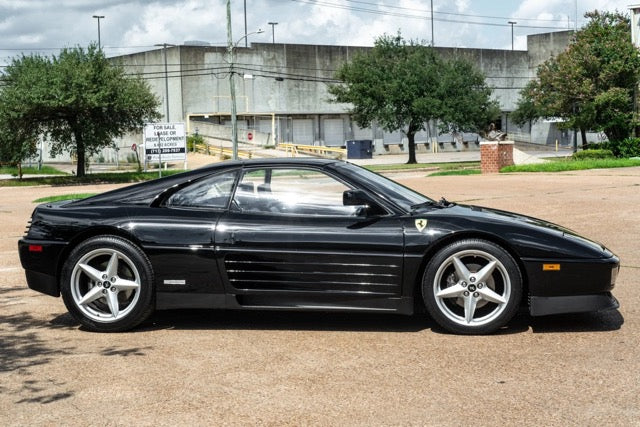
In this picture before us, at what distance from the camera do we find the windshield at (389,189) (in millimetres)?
6469

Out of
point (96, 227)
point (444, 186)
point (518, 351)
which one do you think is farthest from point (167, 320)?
point (444, 186)

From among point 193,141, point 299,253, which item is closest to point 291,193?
point 299,253

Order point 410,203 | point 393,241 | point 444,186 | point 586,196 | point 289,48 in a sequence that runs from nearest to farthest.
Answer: point 393,241, point 410,203, point 586,196, point 444,186, point 289,48

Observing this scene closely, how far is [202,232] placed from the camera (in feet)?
20.9

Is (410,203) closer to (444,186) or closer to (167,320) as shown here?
(167,320)

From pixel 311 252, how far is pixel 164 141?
3238cm

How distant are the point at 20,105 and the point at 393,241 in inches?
1436

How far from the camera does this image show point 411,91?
5047 cm

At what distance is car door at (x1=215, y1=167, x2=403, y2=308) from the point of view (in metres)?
6.15

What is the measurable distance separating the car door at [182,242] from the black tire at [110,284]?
11cm

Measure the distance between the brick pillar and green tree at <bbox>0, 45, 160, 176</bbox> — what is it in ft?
62.4

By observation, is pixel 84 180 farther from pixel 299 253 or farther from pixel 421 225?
pixel 421 225

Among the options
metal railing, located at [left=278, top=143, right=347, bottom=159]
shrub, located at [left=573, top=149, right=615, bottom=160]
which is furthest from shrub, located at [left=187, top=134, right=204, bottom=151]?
shrub, located at [left=573, top=149, right=615, bottom=160]

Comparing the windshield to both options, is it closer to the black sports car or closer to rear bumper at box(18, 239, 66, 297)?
the black sports car
